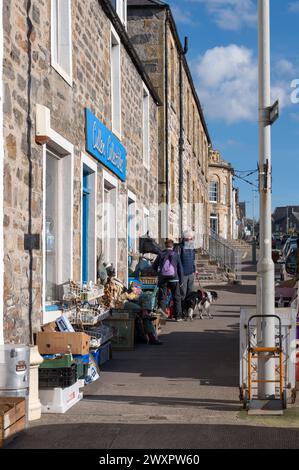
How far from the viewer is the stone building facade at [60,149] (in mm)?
8453

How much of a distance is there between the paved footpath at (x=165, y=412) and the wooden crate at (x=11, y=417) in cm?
10

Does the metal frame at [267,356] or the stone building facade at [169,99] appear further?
the stone building facade at [169,99]

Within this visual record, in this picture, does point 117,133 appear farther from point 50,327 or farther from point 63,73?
point 50,327

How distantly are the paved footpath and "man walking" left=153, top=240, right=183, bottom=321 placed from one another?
398cm

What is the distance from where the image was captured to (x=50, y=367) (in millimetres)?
7664

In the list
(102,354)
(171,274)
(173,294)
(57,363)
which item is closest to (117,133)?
(171,274)

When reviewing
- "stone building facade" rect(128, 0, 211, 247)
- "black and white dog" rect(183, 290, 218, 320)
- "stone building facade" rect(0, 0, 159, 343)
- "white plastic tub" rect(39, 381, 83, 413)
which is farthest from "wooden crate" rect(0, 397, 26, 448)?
"stone building facade" rect(128, 0, 211, 247)

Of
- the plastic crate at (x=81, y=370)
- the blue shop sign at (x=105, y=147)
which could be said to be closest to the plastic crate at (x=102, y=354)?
the plastic crate at (x=81, y=370)

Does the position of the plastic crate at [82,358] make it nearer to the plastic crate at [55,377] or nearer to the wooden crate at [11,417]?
the plastic crate at [55,377]

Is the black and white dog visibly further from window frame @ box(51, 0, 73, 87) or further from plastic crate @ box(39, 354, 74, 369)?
plastic crate @ box(39, 354, 74, 369)

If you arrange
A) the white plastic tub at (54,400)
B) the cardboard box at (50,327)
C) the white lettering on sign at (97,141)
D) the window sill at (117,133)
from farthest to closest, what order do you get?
the window sill at (117,133), the white lettering on sign at (97,141), the cardboard box at (50,327), the white plastic tub at (54,400)

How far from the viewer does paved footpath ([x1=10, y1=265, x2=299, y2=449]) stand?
20.6ft

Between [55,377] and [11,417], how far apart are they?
1.28 meters

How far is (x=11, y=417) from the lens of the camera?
20.8 ft
